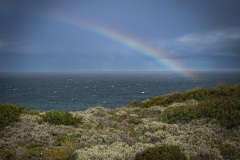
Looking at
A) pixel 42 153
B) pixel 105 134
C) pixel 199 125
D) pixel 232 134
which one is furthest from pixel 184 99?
pixel 42 153

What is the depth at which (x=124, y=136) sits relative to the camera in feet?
49.8

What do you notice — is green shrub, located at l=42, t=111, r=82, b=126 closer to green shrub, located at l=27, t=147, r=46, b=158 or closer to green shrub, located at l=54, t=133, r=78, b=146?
green shrub, located at l=54, t=133, r=78, b=146

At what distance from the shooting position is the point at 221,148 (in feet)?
41.1

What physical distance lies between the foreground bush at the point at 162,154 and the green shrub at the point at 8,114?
10792 mm

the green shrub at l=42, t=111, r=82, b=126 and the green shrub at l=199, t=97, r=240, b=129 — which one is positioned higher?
the green shrub at l=199, t=97, r=240, b=129

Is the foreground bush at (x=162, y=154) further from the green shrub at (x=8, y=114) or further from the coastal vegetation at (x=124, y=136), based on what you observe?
the green shrub at (x=8, y=114)

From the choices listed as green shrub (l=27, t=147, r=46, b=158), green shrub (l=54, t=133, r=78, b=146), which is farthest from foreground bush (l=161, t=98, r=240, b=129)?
green shrub (l=27, t=147, r=46, b=158)

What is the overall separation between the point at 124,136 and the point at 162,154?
463 centimetres

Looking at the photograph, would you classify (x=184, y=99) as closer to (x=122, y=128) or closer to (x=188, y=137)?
(x=122, y=128)

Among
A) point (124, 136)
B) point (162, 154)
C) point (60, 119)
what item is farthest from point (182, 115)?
point (60, 119)

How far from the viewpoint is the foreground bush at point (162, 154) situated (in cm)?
1070

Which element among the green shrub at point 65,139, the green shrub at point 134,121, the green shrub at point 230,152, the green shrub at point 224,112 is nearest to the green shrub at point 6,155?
the green shrub at point 65,139

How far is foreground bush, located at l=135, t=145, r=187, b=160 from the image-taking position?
1070 cm

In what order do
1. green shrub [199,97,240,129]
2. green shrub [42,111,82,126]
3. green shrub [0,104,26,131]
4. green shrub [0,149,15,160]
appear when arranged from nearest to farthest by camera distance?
green shrub [0,149,15,160], green shrub [199,97,240,129], green shrub [0,104,26,131], green shrub [42,111,82,126]
